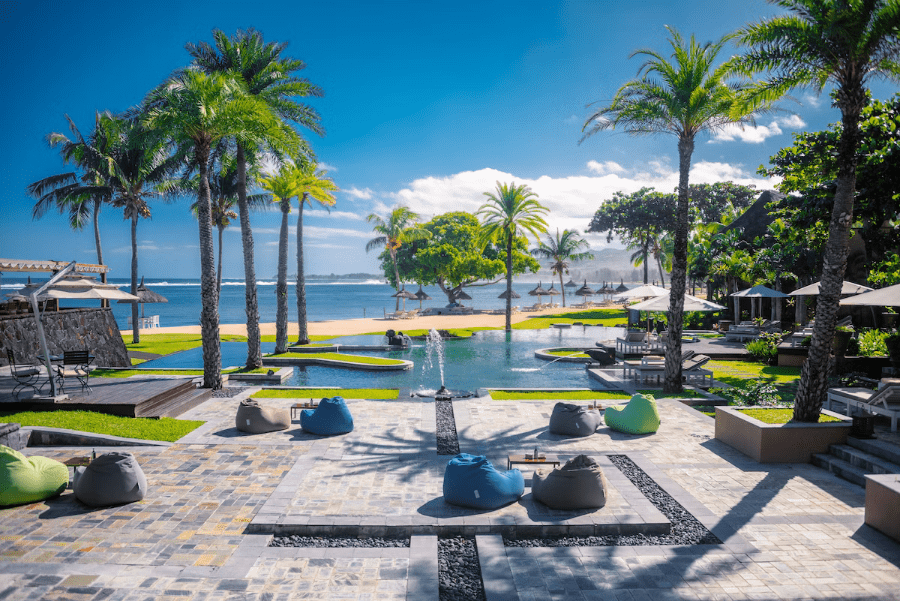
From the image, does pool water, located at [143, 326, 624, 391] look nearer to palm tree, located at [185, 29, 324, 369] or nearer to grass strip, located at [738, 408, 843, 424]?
palm tree, located at [185, 29, 324, 369]

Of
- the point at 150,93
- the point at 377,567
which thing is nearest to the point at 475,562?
the point at 377,567

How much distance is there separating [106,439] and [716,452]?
480 inches

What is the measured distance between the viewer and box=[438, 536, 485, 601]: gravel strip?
5.36 meters

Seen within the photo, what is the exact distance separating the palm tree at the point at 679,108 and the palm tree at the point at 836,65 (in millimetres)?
3404

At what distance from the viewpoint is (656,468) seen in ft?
29.2

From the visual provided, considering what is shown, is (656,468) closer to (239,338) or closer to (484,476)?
(484,476)

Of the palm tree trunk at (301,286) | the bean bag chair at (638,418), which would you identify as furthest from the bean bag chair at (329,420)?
the palm tree trunk at (301,286)

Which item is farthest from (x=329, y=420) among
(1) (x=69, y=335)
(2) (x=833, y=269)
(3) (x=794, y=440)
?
(1) (x=69, y=335)

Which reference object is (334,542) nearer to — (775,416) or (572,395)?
(775,416)

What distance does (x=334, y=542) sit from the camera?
257 inches

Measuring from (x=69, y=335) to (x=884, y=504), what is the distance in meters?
22.7

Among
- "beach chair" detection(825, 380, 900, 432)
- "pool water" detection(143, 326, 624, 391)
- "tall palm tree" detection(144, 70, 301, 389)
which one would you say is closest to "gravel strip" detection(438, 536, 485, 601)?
"beach chair" detection(825, 380, 900, 432)

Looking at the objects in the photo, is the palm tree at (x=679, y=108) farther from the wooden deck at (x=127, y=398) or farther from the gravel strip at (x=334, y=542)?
the wooden deck at (x=127, y=398)

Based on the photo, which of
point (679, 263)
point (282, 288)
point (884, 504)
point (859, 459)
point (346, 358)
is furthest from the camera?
point (282, 288)
